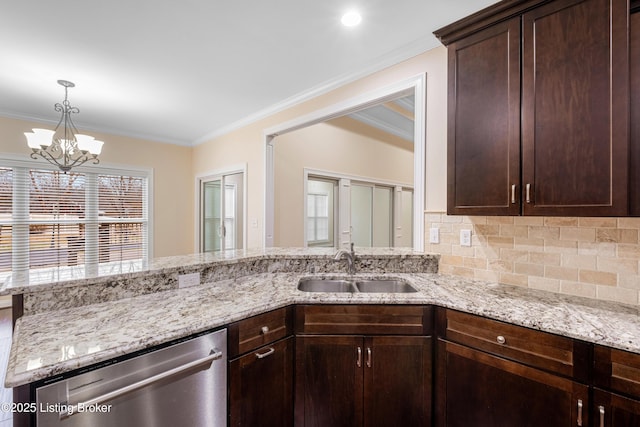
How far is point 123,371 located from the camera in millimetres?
1045

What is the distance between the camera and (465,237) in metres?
2.02

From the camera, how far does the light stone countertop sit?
3.30 ft

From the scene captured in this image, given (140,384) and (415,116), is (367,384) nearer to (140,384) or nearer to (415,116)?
(140,384)

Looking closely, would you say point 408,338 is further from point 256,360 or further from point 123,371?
point 123,371

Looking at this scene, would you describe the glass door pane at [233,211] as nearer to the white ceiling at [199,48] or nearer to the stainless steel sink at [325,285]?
the white ceiling at [199,48]


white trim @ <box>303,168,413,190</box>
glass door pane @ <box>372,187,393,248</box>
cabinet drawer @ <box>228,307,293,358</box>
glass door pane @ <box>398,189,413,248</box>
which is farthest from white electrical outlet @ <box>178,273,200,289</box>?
glass door pane @ <box>398,189,413,248</box>

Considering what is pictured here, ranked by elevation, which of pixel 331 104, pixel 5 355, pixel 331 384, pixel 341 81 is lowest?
pixel 5 355

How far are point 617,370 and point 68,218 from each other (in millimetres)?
5884

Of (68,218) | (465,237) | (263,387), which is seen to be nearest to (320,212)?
(465,237)

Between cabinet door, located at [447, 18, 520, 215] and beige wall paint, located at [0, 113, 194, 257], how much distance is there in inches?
194

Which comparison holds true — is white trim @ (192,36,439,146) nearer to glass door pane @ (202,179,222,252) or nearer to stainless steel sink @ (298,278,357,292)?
glass door pane @ (202,179,222,252)

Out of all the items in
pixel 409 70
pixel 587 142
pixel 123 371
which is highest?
pixel 409 70

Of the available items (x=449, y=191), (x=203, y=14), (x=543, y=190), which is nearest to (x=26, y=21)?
(x=203, y=14)

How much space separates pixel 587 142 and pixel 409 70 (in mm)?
1396
